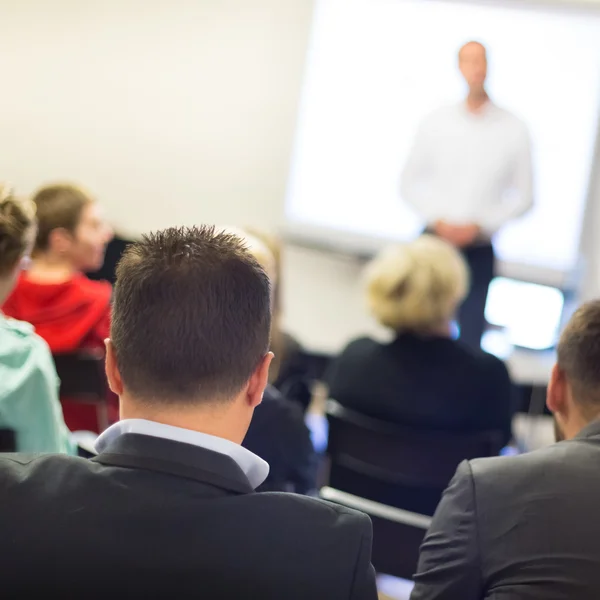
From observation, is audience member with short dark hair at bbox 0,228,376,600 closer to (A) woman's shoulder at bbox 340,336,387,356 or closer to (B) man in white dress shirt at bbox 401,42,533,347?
(A) woman's shoulder at bbox 340,336,387,356

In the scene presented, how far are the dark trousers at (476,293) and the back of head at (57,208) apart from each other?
1.73m

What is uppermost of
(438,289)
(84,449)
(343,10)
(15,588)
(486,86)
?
(343,10)

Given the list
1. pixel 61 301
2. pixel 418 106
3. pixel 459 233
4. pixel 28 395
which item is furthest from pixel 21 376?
pixel 418 106

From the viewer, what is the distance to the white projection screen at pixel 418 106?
3.53 meters

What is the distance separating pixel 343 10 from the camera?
380 centimetres

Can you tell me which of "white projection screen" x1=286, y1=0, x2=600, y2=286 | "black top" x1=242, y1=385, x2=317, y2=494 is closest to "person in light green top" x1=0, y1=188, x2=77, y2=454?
"black top" x1=242, y1=385, x2=317, y2=494

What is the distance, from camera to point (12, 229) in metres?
1.70

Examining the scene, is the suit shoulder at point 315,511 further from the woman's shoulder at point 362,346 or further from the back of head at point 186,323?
the woman's shoulder at point 362,346

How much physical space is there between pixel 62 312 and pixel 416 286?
1.09 metres

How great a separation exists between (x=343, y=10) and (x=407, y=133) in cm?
67

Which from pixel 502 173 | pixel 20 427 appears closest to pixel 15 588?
pixel 20 427

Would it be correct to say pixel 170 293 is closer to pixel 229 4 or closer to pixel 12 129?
pixel 229 4

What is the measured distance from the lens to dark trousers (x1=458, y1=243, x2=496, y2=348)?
11.7ft

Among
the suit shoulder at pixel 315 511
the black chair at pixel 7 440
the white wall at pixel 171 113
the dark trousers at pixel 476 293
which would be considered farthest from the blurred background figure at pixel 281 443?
the white wall at pixel 171 113
